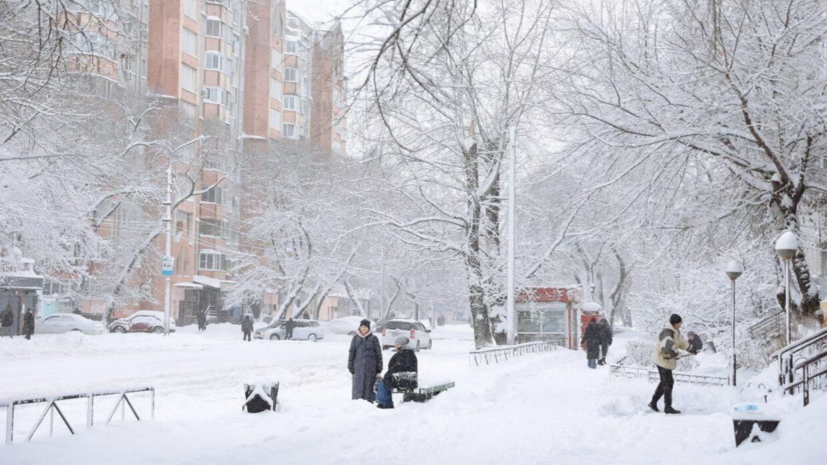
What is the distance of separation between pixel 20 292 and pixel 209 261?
3266 cm

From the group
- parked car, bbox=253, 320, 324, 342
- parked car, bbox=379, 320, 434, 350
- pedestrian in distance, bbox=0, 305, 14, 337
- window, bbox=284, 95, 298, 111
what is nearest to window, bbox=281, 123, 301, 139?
window, bbox=284, 95, 298, 111

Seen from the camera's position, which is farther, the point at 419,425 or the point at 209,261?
the point at 209,261

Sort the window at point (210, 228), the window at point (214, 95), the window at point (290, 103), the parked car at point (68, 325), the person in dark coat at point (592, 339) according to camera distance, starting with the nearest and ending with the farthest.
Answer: the person in dark coat at point (592, 339) → the parked car at point (68, 325) → the window at point (214, 95) → the window at point (210, 228) → the window at point (290, 103)

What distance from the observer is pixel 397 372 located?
1650 centimetres

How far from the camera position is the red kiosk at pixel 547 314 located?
42219 millimetres

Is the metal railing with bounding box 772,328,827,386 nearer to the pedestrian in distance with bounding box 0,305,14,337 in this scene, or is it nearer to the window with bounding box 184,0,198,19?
the pedestrian in distance with bounding box 0,305,14,337

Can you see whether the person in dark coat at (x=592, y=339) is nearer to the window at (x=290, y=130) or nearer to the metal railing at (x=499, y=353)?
the metal railing at (x=499, y=353)

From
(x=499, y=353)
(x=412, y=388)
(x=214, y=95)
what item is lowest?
(x=412, y=388)

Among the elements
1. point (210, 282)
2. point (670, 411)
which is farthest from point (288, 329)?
point (670, 411)

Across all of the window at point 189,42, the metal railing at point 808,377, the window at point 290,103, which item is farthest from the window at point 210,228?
the metal railing at point 808,377

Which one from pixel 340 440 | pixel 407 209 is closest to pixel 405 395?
pixel 340 440

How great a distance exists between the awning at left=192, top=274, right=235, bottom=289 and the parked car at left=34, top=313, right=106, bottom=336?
22054 mm

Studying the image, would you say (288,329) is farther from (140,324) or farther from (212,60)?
(212,60)

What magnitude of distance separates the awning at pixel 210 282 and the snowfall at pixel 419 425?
48258 mm
